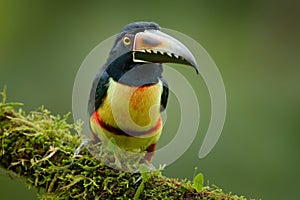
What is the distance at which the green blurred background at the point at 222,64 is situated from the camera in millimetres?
4488

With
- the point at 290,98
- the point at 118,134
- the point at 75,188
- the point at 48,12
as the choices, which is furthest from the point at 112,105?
the point at 48,12

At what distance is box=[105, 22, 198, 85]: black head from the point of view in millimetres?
2432

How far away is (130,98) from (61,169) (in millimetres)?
466

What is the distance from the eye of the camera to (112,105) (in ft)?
8.88

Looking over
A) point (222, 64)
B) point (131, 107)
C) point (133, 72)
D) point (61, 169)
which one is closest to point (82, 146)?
point (61, 169)

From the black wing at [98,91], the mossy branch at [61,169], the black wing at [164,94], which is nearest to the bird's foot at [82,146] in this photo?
the mossy branch at [61,169]

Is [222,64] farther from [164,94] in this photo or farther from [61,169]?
[61,169]

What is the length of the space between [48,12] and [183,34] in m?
1.35

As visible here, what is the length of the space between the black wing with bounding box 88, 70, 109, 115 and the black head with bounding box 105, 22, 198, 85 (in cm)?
4

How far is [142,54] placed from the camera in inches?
102

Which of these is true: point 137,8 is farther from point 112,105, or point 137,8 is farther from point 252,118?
point 112,105

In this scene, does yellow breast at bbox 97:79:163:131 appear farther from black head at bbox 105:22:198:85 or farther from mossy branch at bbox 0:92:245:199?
mossy branch at bbox 0:92:245:199

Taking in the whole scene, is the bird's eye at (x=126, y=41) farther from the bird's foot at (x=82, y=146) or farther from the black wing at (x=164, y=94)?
the bird's foot at (x=82, y=146)

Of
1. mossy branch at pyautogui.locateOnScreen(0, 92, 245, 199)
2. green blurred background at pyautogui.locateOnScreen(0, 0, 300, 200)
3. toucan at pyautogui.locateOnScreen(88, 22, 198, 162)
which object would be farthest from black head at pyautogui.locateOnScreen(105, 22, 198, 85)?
green blurred background at pyautogui.locateOnScreen(0, 0, 300, 200)
